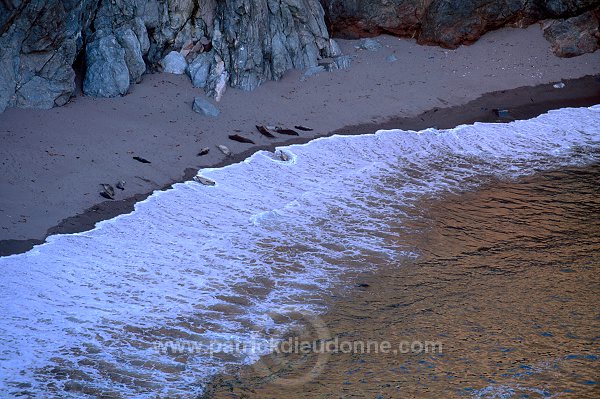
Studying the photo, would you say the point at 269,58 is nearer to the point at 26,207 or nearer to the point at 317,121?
the point at 317,121

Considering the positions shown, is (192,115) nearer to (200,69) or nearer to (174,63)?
(200,69)

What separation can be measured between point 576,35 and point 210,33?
6.51m

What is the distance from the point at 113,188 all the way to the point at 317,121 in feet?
11.5

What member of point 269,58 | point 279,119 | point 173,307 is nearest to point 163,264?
point 173,307

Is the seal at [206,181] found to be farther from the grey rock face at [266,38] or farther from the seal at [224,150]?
the grey rock face at [266,38]

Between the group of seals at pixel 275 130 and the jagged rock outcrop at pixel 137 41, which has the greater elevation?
the jagged rock outcrop at pixel 137 41

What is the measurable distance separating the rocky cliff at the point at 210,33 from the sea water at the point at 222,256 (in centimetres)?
233

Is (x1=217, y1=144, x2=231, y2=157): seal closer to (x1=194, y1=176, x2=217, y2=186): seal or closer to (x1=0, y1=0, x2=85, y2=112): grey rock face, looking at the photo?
(x1=194, y1=176, x2=217, y2=186): seal

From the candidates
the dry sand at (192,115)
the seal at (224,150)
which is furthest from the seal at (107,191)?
the seal at (224,150)

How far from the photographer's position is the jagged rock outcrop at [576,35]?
41.7 feet

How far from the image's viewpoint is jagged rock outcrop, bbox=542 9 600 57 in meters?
12.7

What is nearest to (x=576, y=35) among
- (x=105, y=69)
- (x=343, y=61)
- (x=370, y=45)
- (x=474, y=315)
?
(x=370, y=45)

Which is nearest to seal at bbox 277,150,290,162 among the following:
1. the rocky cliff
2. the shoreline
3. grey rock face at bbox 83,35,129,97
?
the shoreline

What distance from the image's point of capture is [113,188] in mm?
8125
